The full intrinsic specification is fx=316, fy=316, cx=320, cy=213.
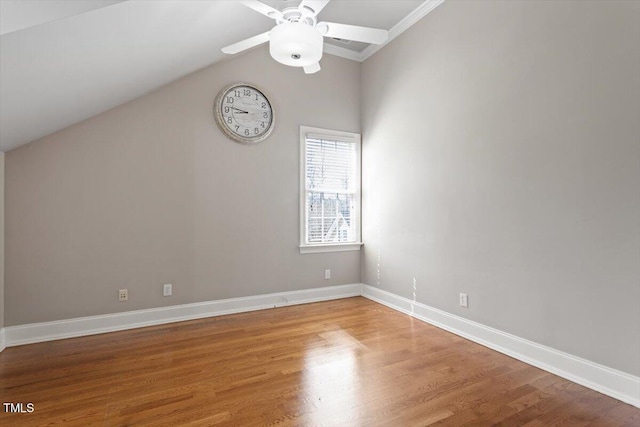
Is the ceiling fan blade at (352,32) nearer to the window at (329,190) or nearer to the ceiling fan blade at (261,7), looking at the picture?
the ceiling fan blade at (261,7)

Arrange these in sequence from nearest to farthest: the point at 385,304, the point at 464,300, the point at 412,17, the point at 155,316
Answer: the point at 464,300, the point at 155,316, the point at 412,17, the point at 385,304

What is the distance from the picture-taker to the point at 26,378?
217 centimetres

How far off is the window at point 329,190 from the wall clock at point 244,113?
1.59ft

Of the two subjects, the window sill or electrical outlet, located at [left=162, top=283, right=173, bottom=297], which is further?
the window sill

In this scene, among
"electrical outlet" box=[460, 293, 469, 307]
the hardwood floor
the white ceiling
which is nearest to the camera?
the white ceiling

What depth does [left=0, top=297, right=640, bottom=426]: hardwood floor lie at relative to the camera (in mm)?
1756

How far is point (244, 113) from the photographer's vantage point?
3629 millimetres

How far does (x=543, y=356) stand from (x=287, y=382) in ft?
6.08

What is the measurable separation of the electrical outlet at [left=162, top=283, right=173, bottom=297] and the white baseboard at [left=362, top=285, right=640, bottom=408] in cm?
256

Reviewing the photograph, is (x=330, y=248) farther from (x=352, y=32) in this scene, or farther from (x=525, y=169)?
(x=352, y=32)

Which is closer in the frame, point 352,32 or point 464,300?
point 352,32

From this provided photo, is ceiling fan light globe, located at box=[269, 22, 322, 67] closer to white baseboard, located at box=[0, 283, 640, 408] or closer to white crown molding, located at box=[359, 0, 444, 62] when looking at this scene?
white crown molding, located at box=[359, 0, 444, 62]

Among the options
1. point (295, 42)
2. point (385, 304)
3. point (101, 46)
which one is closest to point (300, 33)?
point (295, 42)

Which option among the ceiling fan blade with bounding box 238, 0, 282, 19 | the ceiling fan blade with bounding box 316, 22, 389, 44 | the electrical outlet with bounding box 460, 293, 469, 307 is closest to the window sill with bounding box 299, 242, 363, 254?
the electrical outlet with bounding box 460, 293, 469, 307
